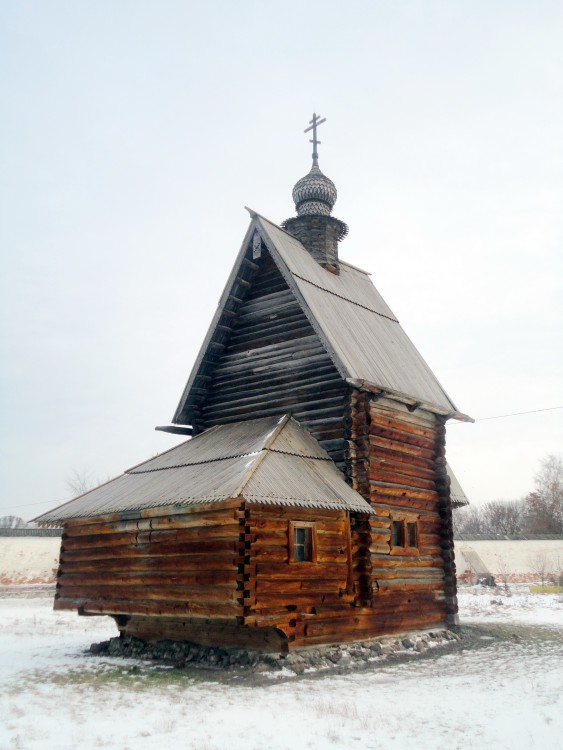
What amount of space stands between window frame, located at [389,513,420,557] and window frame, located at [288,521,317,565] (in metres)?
3.18

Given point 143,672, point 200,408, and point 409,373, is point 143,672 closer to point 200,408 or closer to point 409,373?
point 200,408

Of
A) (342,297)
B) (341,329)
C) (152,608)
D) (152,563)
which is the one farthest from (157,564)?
(342,297)

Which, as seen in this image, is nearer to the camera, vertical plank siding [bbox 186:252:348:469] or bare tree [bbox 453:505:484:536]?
vertical plank siding [bbox 186:252:348:469]

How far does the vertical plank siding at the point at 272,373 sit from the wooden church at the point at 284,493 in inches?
1.6

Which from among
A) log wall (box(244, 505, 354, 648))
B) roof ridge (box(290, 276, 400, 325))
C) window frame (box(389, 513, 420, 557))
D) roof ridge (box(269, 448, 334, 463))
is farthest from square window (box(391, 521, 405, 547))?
roof ridge (box(290, 276, 400, 325))

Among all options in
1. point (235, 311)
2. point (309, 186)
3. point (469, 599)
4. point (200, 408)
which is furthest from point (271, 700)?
point (469, 599)

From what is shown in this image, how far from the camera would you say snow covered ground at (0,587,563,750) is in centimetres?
834

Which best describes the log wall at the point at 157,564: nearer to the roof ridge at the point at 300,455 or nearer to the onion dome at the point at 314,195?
the roof ridge at the point at 300,455

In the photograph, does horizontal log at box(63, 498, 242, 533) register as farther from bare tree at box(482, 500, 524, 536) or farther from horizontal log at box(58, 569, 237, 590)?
bare tree at box(482, 500, 524, 536)

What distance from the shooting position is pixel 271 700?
10.5 m

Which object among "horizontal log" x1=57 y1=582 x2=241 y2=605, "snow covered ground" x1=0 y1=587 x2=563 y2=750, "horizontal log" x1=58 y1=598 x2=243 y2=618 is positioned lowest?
"snow covered ground" x1=0 y1=587 x2=563 y2=750

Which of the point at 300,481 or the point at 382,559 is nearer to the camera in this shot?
the point at 300,481

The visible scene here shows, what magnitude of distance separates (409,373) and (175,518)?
8.46m

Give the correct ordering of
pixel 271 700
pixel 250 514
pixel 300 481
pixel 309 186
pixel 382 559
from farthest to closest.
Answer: pixel 309 186
pixel 382 559
pixel 300 481
pixel 250 514
pixel 271 700
